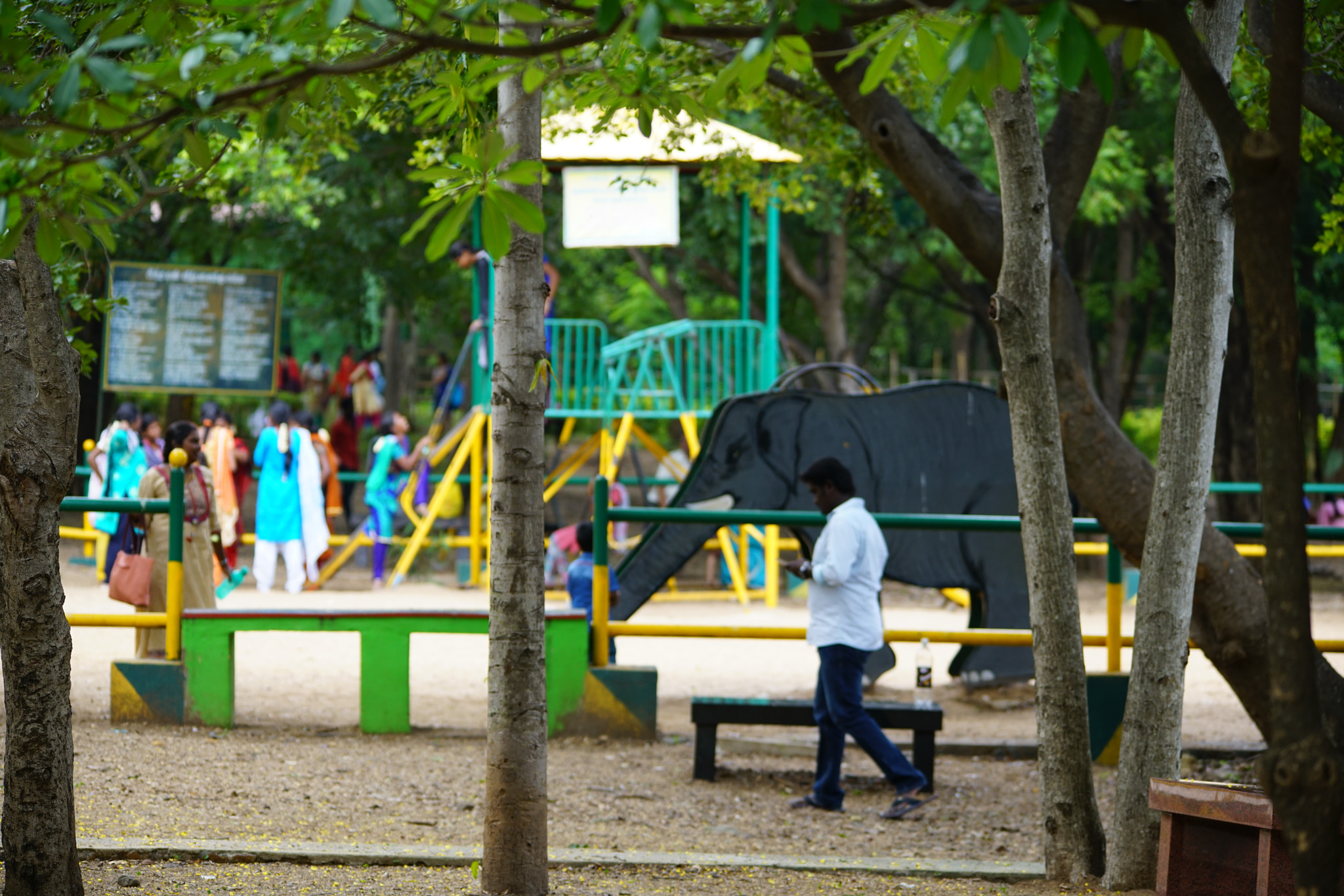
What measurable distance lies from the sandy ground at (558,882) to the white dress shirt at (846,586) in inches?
53.9

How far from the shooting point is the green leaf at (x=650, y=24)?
1.83 metres

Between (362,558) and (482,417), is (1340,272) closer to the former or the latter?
(482,417)

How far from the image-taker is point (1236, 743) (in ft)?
23.4

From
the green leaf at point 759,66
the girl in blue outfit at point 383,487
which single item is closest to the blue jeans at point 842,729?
the green leaf at point 759,66

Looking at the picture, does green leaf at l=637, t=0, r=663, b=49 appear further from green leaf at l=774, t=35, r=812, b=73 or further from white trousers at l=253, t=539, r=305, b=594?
white trousers at l=253, t=539, r=305, b=594

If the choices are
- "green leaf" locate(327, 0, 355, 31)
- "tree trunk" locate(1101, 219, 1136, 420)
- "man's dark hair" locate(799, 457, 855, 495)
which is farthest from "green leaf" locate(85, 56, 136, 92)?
"tree trunk" locate(1101, 219, 1136, 420)

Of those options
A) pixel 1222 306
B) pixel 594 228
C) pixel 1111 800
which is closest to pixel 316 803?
pixel 1111 800

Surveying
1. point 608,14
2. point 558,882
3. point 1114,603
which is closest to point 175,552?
point 558,882

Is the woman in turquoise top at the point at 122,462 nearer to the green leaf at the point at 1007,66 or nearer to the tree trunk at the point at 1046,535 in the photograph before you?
the tree trunk at the point at 1046,535

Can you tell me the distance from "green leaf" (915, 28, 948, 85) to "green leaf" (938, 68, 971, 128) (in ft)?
0.40

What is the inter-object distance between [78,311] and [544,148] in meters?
7.14

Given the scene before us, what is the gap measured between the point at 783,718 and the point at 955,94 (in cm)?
458

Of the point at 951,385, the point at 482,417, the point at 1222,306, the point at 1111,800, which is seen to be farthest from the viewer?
the point at 482,417

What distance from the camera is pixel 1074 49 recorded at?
6.40 ft
